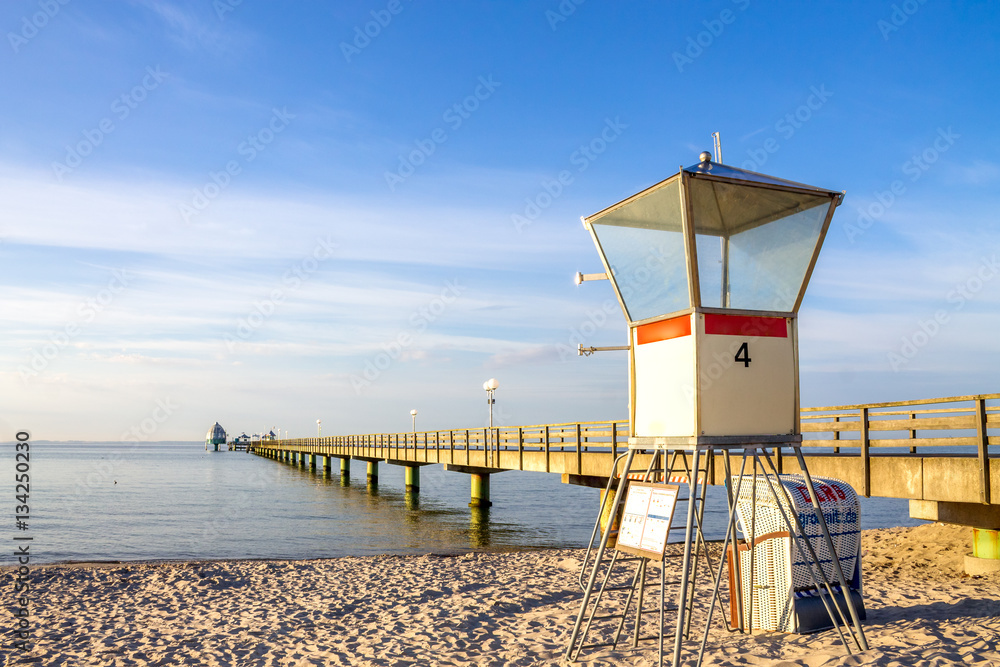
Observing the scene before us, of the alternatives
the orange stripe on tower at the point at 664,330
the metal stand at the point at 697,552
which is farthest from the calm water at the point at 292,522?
the orange stripe on tower at the point at 664,330

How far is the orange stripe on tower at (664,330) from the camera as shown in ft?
18.2

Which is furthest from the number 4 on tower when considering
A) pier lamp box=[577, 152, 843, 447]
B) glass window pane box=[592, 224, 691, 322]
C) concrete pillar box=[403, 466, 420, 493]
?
concrete pillar box=[403, 466, 420, 493]

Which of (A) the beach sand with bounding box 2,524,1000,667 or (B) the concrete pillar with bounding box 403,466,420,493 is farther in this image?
(B) the concrete pillar with bounding box 403,466,420,493

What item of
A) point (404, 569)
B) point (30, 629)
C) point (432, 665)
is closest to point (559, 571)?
point (404, 569)

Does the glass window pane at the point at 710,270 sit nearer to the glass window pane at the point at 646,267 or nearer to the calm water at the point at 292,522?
the glass window pane at the point at 646,267

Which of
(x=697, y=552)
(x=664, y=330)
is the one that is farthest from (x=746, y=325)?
(x=697, y=552)

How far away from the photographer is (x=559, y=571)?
1241cm

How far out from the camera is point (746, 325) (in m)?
5.61

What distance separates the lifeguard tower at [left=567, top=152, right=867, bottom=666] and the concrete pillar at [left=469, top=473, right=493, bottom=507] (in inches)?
1075

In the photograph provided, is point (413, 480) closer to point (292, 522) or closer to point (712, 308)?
point (292, 522)

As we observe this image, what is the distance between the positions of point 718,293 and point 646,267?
23.2 inches

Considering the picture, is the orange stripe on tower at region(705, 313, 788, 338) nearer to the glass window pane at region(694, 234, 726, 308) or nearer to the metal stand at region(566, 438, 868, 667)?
the glass window pane at region(694, 234, 726, 308)

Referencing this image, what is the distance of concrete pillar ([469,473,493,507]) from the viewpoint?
107ft

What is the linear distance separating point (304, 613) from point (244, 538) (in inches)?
578
